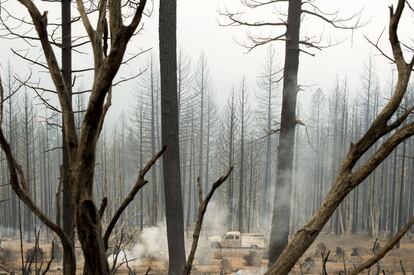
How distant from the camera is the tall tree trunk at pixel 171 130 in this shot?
6215mm

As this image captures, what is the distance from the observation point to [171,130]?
6254 mm

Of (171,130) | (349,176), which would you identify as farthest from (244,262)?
(349,176)

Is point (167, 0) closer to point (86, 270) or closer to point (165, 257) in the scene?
point (86, 270)

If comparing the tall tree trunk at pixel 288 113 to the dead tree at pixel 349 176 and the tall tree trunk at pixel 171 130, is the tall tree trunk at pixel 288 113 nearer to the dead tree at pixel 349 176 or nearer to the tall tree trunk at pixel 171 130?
the tall tree trunk at pixel 171 130

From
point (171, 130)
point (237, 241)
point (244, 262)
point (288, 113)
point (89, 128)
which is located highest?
point (89, 128)

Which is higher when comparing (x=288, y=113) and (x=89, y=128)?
(x=89, y=128)

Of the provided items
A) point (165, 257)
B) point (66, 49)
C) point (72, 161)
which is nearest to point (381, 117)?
point (72, 161)

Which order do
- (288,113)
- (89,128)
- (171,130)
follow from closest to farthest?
(89,128) < (171,130) < (288,113)

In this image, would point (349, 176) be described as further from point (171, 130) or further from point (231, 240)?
point (231, 240)

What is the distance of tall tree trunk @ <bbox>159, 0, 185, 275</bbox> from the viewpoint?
20.4 feet

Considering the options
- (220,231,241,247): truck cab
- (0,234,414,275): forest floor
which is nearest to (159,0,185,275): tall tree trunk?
(0,234,414,275): forest floor

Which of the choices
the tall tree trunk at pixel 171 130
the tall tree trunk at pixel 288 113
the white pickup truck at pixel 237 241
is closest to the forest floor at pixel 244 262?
the white pickup truck at pixel 237 241

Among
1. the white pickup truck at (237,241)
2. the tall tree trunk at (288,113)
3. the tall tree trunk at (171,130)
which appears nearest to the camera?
the tall tree trunk at (171,130)

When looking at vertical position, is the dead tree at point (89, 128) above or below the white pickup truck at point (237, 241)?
above
